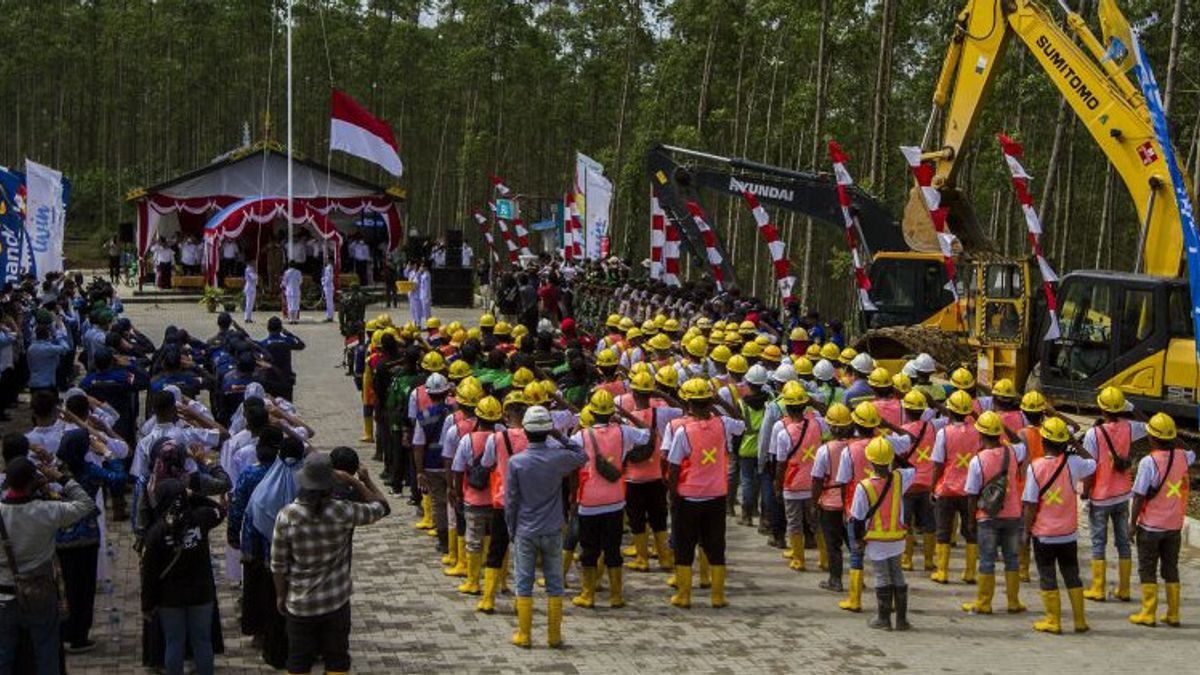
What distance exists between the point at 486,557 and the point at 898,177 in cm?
3494

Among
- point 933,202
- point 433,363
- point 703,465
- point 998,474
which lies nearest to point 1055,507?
point 998,474

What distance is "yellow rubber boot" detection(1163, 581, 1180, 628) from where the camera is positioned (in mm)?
10891

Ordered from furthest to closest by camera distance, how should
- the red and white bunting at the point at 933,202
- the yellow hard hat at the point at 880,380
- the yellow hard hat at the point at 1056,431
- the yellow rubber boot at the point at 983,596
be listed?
the red and white bunting at the point at 933,202 < the yellow hard hat at the point at 880,380 < the yellow rubber boot at the point at 983,596 < the yellow hard hat at the point at 1056,431

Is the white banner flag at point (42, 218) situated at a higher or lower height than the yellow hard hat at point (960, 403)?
higher

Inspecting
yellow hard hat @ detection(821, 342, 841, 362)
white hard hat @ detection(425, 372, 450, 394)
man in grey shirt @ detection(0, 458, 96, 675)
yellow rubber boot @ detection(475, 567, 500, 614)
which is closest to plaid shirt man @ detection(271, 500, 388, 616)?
man in grey shirt @ detection(0, 458, 96, 675)

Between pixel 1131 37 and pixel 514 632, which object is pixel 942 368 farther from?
pixel 514 632

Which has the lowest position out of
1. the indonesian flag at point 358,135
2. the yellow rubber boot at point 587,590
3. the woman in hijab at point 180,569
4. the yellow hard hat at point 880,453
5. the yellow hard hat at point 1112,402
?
the yellow rubber boot at point 587,590

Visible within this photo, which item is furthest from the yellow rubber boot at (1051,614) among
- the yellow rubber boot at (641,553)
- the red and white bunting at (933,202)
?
the red and white bunting at (933,202)

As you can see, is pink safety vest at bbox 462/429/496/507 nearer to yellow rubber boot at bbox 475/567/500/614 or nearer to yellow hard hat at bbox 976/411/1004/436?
yellow rubber boot at bbox 475/567/500/614

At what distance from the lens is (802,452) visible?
12102 millimetres

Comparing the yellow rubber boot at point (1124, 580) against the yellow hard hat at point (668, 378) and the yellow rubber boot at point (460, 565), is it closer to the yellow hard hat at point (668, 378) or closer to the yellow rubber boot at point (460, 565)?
the yellow hard hat at point (668, 378)

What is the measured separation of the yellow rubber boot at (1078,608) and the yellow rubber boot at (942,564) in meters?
1.47

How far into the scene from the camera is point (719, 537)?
11125 mm

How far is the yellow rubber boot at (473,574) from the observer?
1118cm
